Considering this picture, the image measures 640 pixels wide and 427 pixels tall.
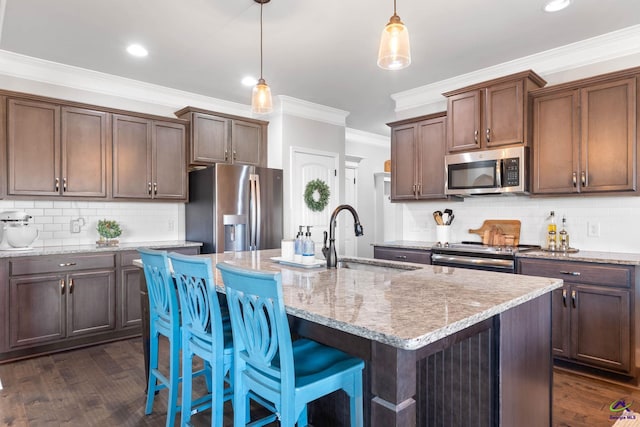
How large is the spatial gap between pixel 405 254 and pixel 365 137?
10.9 feet

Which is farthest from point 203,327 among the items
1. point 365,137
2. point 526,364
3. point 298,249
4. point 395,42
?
point 365,137

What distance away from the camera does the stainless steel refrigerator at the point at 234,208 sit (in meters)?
4.06

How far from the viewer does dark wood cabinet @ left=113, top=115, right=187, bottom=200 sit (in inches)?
154

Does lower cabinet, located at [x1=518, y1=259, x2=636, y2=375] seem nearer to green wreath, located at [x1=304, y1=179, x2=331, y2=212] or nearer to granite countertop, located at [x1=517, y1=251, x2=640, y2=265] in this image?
granite countertop, located at [x1=517, y1=251, x2=640, y2=265]

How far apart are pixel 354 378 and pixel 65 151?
3.53m

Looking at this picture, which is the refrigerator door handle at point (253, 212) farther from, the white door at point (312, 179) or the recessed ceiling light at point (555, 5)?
the recessed ceiling light at point (555, 5)

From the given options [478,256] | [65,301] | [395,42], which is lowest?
[65,301]

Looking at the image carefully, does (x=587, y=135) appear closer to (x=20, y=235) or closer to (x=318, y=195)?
(x=318, y=195)

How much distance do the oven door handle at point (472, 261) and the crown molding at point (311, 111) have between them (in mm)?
2493

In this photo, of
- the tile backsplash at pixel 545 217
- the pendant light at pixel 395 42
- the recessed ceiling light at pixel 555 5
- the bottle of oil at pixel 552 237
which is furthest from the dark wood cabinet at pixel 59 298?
the recessed ceiling light at pixel 555 5

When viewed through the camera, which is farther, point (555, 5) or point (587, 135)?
point (587, 135)

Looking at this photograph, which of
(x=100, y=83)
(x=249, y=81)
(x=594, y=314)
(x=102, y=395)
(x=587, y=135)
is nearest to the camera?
(x=102, y=395)

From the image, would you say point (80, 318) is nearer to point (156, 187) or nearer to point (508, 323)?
point (156, 187)

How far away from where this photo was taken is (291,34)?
3072 mm
